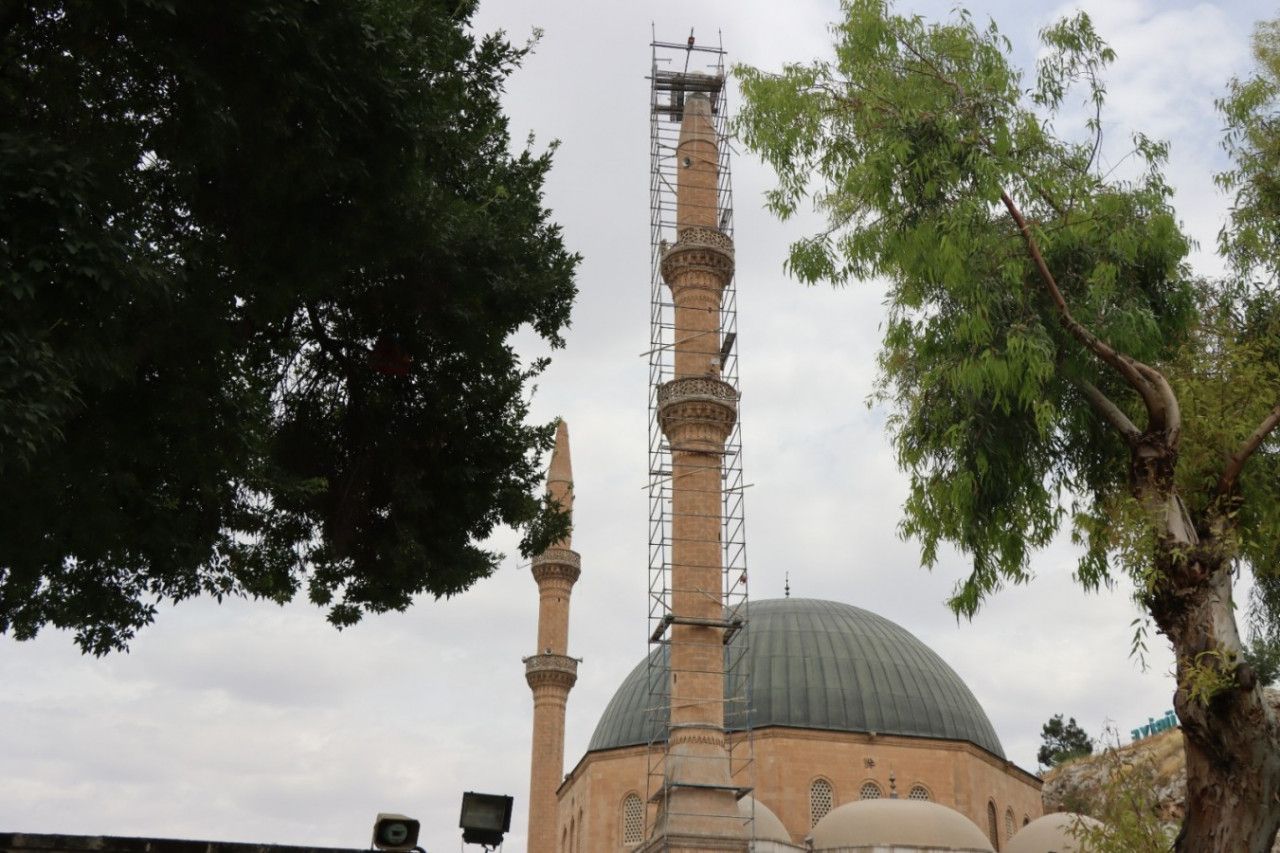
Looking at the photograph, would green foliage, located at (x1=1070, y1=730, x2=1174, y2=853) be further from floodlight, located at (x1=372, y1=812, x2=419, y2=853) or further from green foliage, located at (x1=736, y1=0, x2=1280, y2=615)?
floodlight, located at (x1=372, y1=812, x2=419, y2=853)

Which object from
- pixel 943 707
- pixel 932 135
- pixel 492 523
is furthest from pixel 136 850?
pixel 943 707

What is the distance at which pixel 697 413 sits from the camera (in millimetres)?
27688

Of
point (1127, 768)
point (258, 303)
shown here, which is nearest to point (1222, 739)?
point (258, 303)

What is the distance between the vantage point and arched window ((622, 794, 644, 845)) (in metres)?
34.1

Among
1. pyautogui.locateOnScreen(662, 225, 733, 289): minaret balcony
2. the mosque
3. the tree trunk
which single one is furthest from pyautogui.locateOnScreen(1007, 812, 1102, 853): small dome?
the tree trunk

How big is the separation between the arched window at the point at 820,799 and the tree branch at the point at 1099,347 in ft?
77.7

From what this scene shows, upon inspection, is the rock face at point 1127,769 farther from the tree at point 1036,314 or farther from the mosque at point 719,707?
the tree at point 1036,314

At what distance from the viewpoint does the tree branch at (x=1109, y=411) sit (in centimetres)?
1123

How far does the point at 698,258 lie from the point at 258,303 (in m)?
19.7

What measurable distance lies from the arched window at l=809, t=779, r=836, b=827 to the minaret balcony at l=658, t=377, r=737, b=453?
36.3 ft

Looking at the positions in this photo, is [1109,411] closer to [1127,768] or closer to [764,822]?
[764,822]

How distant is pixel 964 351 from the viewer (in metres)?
12.2

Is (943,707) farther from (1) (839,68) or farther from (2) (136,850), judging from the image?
(2) (136,850)

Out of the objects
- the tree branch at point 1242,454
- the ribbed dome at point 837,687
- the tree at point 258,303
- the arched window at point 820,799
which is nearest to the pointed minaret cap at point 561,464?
the ribbed dome at point 837,687
